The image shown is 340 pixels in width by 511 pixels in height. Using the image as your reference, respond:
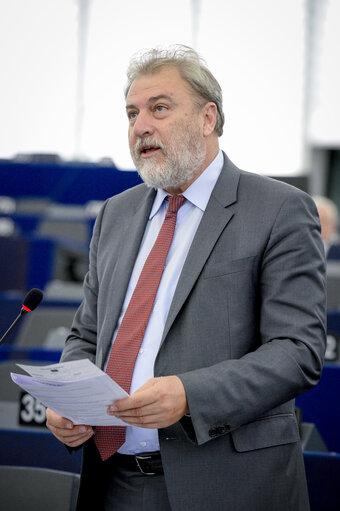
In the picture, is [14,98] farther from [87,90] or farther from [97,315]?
[97,315]

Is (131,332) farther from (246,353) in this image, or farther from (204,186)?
(204,186)

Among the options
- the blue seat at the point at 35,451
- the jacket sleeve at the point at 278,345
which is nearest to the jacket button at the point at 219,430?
the jacket sleeve at the point at 278,345

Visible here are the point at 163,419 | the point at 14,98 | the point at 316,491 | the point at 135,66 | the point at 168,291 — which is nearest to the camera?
the point at 163,419

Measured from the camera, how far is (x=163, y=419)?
1456 millimetres

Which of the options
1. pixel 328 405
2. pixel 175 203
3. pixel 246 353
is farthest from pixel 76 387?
pixel 328 405

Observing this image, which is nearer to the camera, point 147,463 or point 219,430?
point 219,430

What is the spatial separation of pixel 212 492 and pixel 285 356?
35 cm

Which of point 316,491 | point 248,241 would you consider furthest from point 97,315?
point 316,491

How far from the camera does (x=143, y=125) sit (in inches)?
68.9

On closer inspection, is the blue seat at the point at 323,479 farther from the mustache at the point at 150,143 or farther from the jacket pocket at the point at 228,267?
the mustache at the point at 150,143

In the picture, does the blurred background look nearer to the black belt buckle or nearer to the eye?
the eye

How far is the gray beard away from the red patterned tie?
0.14 meters

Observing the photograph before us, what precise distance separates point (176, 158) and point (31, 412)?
1.12 metres

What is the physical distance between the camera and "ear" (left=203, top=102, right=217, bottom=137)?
1815 mm
